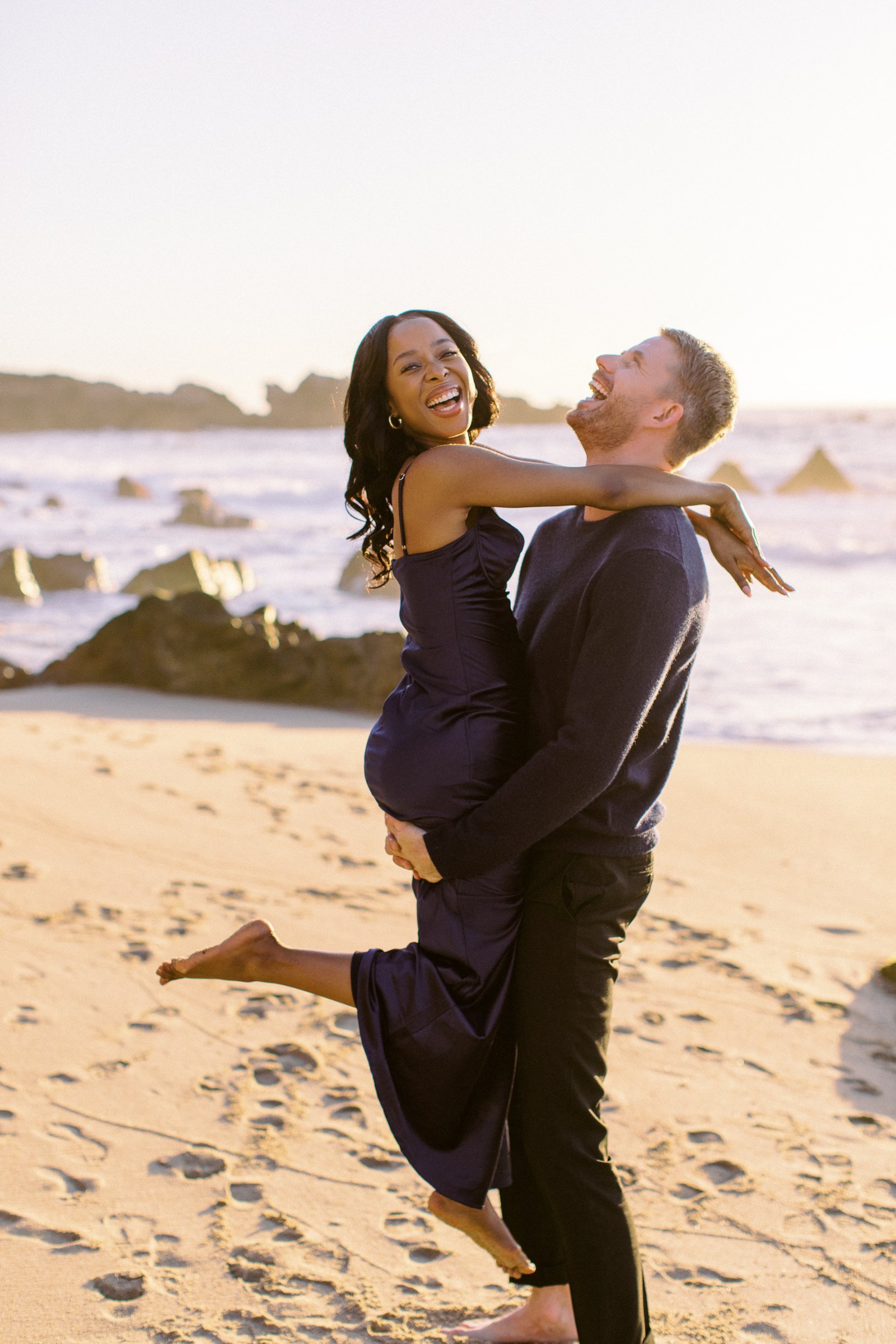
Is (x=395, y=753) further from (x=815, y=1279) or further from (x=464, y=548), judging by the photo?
(x=815, y=1279)

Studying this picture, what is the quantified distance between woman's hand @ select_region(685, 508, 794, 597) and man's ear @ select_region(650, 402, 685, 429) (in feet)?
0.57

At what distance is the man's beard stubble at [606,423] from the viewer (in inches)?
89.5

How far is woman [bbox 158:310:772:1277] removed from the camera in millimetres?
2252

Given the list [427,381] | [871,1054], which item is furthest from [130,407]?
[427,381]

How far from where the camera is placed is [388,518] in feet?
8.75

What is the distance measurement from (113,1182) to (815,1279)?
5.53ft

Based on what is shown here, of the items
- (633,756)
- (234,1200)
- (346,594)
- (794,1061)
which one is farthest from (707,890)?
(346,594)

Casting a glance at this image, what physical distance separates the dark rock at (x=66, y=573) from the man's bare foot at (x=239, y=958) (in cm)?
1369

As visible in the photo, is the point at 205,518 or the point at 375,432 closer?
the point at 375,432

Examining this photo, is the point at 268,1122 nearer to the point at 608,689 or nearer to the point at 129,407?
the point at 608,689

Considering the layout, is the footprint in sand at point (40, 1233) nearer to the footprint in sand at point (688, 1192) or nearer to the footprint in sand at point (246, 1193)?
the footprint in sand at point (246, 1193)

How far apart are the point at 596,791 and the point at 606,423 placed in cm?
73

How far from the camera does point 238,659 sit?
8.71 meters

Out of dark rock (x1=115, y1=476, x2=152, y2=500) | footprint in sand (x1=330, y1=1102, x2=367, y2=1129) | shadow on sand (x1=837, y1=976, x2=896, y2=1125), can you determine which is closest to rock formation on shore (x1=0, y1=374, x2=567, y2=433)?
dark rock (x1=115, y1=476, x2=152, y2=500)
